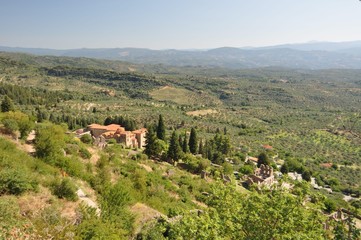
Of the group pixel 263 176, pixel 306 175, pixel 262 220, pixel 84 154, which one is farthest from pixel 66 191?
pixel 306 175

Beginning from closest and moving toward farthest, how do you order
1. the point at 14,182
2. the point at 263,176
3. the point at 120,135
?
the point at 14,182, the point at 263,176, the point at 120,135

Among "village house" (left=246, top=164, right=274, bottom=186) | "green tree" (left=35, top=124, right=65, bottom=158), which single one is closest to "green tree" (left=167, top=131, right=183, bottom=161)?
"village house" (left=246, top=164, right=274, bottom=186)

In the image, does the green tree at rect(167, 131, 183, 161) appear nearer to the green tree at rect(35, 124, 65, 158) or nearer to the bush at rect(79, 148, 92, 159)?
the bush at rect(79, 148, 92, 159)

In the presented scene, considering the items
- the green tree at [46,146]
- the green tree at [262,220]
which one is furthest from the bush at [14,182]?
the green tree at [262,220]

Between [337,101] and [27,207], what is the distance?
21697 cm

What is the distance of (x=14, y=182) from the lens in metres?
13.5

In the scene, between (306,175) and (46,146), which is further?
(306,175)

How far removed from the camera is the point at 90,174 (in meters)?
20.2

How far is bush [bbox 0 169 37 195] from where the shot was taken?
13102mm

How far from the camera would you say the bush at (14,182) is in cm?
1310

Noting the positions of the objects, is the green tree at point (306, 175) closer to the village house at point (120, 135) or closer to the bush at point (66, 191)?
the village house at point (120, 135)

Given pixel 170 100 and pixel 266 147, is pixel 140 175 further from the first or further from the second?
pixel 170 100

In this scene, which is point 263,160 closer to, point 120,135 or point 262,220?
point 120,135

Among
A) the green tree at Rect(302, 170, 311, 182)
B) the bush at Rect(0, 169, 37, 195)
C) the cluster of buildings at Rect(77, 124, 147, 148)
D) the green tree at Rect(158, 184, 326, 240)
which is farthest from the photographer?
the green tree at Rect(302, 170, 311, 182)
